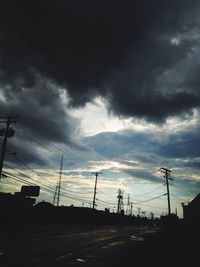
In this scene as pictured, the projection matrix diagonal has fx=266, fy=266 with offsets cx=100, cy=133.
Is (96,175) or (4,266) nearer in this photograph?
(4,266)

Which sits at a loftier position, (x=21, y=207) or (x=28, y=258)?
(x=21, y=207)

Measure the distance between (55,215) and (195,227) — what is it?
31824mm

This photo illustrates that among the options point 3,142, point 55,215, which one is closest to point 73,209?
point 55,215

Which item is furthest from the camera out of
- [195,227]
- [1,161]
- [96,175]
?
[96,175]

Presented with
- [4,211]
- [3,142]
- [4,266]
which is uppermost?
[3,142]

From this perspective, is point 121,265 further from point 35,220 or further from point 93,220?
point 93,220

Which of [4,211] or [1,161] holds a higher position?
[1,161]

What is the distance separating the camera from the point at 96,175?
77875 millimetres

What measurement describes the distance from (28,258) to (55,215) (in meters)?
56.6

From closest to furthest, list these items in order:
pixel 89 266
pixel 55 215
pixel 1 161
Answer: pixel 89 266 → pixel 1 161 → pixel 55 215

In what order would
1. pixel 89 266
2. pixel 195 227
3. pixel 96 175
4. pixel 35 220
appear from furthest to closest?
pixel 96 175
pixel 195 227
pixel 35 220
pixel 89 266

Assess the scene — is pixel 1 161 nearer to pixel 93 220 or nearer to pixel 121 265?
pixel 121 265

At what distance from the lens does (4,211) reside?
3909cm

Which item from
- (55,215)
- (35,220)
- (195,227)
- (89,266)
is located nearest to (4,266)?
(89,266)
